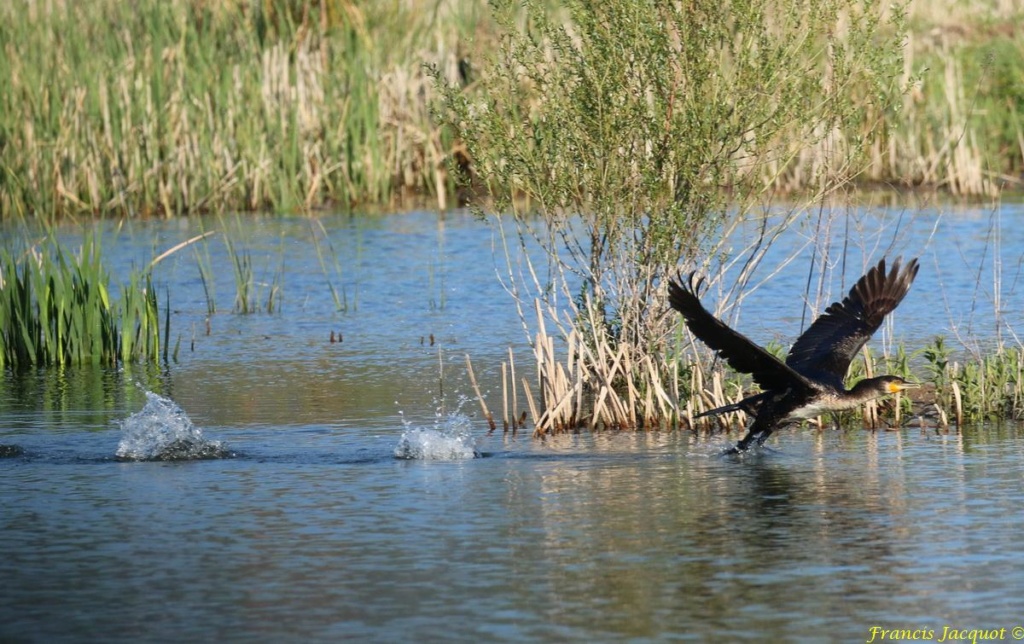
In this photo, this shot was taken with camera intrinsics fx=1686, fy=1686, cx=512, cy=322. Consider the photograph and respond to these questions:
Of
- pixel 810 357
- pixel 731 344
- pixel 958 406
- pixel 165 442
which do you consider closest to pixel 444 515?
pixel 731 344

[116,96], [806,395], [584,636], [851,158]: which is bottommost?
[584,636]

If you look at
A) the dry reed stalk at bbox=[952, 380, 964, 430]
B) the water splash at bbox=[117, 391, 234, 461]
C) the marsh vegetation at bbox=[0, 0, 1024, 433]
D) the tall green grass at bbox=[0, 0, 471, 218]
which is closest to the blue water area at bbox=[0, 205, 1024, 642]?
the water splash at bbox=[117, 391, 234, 461]

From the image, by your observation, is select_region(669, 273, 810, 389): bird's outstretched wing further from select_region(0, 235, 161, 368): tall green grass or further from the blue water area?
select_region(0, 235, 161, 368): tall green grass

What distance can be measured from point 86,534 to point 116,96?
40.7ft

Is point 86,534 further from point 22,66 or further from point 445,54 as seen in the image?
point 445,54

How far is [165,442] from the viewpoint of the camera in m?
9.44

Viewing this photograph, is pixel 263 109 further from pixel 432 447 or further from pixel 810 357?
pixel 810 357

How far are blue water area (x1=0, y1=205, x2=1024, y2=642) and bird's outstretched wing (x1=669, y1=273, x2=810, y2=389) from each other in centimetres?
46

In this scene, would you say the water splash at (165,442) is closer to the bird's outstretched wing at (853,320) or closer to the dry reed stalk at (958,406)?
the bird's outstretched wing at (853,320)

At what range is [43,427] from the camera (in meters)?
10.3

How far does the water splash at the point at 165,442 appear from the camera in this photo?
9383 millimetres

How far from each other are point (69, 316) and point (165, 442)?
3.51 metres

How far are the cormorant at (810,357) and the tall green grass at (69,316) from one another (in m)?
5.24

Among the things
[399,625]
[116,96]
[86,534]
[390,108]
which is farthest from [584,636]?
[390,108]
